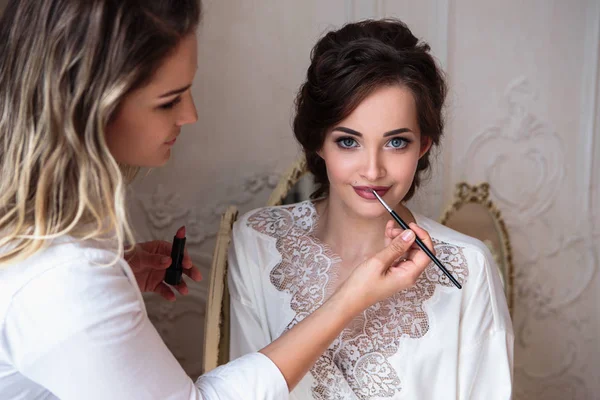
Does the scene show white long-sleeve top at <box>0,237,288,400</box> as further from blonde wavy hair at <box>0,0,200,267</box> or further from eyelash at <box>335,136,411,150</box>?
eyelash at <box>335,136,411,150</box>

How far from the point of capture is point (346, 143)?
147cm

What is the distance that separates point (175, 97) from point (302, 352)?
0.46m

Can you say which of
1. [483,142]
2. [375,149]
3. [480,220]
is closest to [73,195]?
[375,149]

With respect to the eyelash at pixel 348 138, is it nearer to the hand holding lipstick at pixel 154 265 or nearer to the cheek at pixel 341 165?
the cheek at pixel 341 165

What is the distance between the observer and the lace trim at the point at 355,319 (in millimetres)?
1507

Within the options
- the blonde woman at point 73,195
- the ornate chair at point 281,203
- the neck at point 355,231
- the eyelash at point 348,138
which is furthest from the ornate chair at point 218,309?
the blonde woman at point 73,195

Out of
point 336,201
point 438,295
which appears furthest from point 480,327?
point 336,201

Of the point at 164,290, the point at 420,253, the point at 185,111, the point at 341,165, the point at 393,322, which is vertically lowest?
the point at 393,322

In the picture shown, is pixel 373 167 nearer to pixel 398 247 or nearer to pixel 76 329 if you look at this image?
pixel 398 247

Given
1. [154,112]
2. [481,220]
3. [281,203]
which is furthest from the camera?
[481,220]

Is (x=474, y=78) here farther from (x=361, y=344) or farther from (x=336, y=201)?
(x=361, y=344)

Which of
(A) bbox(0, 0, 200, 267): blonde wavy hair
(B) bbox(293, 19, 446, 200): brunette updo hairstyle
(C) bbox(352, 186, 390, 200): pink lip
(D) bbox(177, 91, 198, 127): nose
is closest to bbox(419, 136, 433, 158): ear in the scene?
(B) bbox(293, 19, 446, 200): brunette updo hairstyle

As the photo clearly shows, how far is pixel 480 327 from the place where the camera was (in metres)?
1.56

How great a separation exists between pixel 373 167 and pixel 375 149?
38 millimetres
